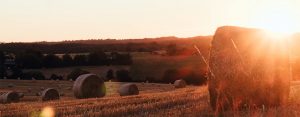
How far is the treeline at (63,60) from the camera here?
56656 millimetres

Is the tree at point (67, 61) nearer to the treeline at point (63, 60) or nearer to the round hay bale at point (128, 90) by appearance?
the treeline at point (63, 60)

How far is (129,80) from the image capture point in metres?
50.0

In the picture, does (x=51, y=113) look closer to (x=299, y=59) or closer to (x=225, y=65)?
(x=225, y=65)

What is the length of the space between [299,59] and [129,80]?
2036cm

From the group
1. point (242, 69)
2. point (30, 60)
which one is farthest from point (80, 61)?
point (242, 69)

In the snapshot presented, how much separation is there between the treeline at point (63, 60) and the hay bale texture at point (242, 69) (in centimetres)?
4287

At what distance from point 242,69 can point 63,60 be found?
4791 cm

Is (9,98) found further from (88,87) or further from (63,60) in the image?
(63,60)

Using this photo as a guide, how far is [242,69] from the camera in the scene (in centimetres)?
1255

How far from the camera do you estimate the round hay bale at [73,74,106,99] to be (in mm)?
26656

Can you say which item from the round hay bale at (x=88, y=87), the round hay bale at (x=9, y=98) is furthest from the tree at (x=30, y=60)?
the round hay bale at (x=88, y=87)

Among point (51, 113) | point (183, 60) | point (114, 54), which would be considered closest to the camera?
point (51, 113)

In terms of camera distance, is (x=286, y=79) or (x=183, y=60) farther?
(x=183, y=60)

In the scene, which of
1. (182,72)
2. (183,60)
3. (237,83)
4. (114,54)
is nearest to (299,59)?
(182,72)
